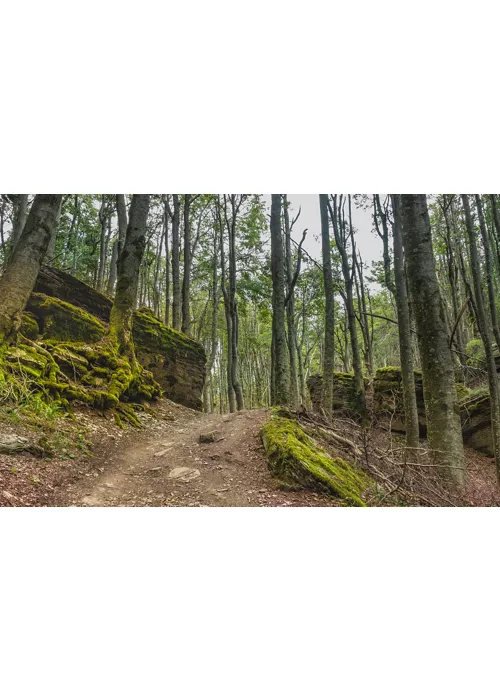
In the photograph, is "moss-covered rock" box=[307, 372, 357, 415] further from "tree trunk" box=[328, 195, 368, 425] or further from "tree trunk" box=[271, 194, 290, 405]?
"tree trunk" box=[271, 194, 290, 405]

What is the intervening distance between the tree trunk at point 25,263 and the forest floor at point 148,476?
1.46 metres

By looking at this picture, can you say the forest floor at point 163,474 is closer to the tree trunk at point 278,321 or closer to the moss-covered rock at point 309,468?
the moss-covered rock at point 309,468

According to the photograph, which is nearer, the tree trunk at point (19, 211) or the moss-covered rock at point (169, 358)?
the tree trunk at point (19, 211)

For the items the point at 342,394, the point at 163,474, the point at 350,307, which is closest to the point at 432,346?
the point at 163,474

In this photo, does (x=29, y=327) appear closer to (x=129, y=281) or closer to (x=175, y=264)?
(x=129, y=281)

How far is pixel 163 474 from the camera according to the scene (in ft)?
10.7

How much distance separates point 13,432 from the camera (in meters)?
3.03

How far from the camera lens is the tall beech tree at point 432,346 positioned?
137 inches

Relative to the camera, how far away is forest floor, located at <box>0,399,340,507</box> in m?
2.70

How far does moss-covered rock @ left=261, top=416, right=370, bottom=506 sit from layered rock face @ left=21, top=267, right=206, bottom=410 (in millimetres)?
3333

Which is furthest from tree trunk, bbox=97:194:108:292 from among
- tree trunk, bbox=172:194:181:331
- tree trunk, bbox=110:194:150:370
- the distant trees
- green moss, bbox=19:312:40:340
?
green moss, bbox=19:312:40:340

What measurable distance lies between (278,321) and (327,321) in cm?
120

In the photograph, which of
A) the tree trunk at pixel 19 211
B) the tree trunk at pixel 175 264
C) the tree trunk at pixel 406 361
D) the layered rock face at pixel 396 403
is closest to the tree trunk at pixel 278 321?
the layered rock face at pixel 396 403
